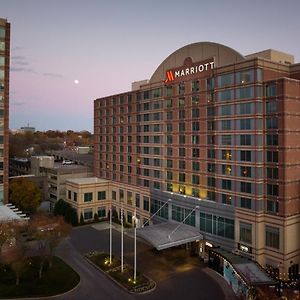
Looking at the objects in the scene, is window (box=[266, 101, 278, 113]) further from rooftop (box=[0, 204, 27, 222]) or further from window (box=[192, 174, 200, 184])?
rooftop (box=[0, 204, 27, 222])

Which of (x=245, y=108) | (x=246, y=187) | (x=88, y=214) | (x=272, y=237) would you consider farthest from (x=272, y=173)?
(x=88, y=214)

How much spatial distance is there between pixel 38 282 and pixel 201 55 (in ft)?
138

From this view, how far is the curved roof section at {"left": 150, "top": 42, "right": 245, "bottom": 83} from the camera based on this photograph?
51750 millimetres

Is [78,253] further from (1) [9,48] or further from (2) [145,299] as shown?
(1) [9,48]

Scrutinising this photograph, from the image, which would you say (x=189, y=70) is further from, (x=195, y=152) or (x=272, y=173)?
(x=272, y=173)

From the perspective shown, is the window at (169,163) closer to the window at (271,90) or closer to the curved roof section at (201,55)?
the curved roof section at (201,55)

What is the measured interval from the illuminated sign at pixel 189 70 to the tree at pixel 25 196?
39.9 metres

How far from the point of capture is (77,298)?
39531 mm

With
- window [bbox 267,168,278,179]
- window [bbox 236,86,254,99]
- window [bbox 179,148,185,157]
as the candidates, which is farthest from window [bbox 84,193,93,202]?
window [bbox 267,168,278,179]

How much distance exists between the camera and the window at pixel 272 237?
45.9m

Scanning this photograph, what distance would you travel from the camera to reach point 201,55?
2203 inches

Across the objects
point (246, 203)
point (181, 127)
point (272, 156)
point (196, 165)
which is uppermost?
point (181, 127)

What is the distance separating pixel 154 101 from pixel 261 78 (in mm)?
24852

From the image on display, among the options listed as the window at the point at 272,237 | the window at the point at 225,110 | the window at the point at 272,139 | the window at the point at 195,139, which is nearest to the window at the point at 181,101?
the window at the point at 195,139
